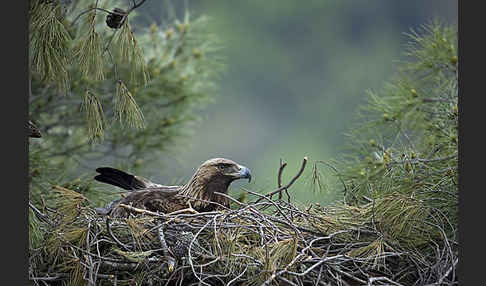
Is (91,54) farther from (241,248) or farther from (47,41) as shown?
(241,248)

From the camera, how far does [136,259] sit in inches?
90.5

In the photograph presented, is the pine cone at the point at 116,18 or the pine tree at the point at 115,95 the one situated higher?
the pine cone at the point at 116,18

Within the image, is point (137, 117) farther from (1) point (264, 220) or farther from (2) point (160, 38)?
(2) point (160, 38)

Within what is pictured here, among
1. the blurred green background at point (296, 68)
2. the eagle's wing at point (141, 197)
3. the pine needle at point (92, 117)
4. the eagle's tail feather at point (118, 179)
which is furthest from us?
the blurred green background at point (296, 68)

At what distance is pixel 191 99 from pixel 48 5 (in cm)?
200

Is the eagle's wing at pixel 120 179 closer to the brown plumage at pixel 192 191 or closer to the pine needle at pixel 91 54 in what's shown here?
the brown plumage at pixel 192 191

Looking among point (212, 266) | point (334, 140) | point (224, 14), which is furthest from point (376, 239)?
point (224, 14)

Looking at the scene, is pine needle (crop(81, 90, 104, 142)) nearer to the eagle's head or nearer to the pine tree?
the pine tree

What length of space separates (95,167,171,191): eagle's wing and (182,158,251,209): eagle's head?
0.87 ft

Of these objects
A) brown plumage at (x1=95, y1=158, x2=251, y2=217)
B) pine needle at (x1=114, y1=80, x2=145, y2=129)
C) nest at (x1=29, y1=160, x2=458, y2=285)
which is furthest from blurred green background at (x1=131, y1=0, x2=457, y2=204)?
nest at (x1=29, y1=160, x2=458, y2=285)

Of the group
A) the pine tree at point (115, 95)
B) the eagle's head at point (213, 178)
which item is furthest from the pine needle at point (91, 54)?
the eagle's head at point (213, 178)

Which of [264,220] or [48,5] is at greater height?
[48,5]

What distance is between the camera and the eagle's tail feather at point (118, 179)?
10.7 feet

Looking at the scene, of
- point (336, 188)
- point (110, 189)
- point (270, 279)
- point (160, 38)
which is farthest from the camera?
point (160, 38)
